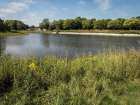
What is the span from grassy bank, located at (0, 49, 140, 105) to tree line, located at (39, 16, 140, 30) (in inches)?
2703

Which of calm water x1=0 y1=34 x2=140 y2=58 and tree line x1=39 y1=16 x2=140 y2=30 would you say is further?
tree line x1=39 y1=16 x2=140 y2=30

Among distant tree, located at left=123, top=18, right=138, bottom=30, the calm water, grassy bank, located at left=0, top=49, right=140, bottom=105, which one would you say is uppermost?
distant tree, located at left=123, top=18, right=138, bottom=30

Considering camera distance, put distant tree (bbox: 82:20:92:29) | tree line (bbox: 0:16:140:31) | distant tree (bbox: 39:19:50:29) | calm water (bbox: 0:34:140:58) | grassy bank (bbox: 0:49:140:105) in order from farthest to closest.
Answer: distant tree (bbox: 39:19:50:29) → distant tree (bbox: 82:20:92:29) → tree line (bbox: 0:16:140:31) → calm water (bbox: 0:34:140:58) → grassy bank (bbox: 0:49:140:105)

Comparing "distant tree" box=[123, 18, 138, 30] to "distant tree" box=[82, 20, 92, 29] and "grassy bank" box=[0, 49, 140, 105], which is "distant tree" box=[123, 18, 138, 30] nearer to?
"distant tree" box=[82, 20, 92, 29]

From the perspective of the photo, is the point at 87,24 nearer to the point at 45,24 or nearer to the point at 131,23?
the point at 131,23

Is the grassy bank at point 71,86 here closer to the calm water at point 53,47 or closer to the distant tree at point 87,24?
the calm water at point 53,47

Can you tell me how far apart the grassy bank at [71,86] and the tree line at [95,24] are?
68.6m

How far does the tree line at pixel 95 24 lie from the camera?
236 feet

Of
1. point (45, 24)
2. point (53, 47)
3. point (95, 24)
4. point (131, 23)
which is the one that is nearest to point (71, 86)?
point (53, 47)

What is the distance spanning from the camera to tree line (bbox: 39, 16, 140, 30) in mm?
71812

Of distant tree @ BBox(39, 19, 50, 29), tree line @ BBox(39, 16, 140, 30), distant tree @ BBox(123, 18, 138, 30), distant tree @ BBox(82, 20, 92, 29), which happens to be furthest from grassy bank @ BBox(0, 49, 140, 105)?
distant tree @ BBox(39, 19, 50, 29)

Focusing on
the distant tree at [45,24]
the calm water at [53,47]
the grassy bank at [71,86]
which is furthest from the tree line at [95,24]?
the grassy bank at [71,86]

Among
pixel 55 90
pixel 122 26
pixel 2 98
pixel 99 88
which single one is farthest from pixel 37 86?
pixel 122 26

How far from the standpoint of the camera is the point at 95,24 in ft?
264
